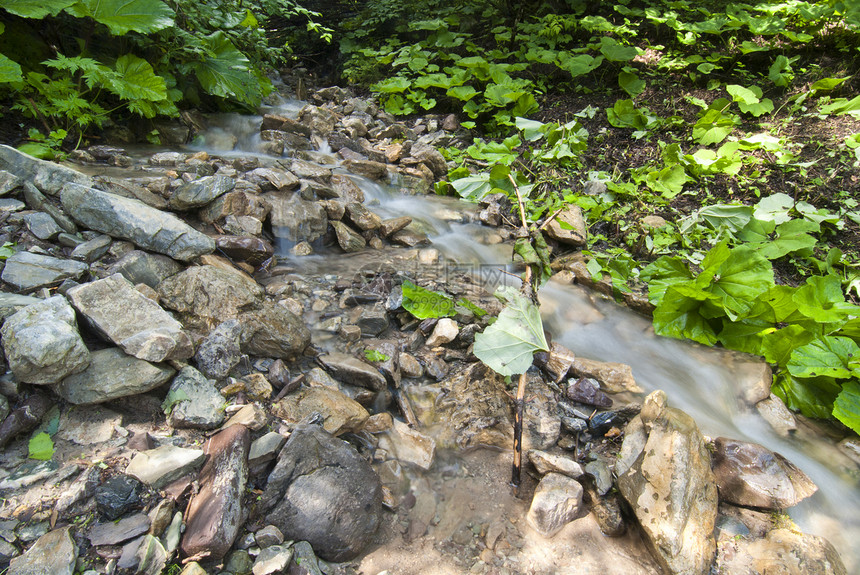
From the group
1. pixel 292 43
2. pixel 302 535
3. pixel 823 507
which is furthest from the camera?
pixel 292 43

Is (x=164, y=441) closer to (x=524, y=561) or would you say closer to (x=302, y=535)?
(x=302, y=535)

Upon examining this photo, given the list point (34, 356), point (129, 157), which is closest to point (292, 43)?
point (129, 157)

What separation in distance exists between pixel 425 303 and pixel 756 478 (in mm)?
2139

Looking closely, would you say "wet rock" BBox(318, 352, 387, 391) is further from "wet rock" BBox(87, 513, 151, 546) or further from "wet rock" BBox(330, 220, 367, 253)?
"wet rock" BBox(330, 220, 367, 253)

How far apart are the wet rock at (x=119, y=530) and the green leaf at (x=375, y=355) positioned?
54.8 inches

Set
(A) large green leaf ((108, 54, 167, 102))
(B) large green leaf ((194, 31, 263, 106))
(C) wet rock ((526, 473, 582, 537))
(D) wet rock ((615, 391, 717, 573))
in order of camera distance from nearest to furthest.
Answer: (D) wet rock ((615, 391, 717, 573)) < (C) wet rock ((526, 473, 582, 537)) < (A) large green leaf ((108, 54, 167, 102)) < (B) large green leaf ((194, 31, 263, 106))

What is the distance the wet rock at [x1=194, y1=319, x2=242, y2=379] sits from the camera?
2.09 m

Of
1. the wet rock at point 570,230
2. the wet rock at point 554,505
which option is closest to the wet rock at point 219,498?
the wet rock at point 554,505

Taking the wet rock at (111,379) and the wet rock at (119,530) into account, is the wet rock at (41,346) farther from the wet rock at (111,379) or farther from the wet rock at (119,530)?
the wet rock at (119,530)

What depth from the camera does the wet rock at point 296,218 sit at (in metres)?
3.74

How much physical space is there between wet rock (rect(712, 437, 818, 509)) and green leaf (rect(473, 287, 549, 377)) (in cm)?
119

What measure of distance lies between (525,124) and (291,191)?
2322 millimetres

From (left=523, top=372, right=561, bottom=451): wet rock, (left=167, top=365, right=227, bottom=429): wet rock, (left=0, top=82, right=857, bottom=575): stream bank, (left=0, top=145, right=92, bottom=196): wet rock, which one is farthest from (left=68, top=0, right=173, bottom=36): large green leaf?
(left=523, top=372, right=561, bottom=451): wet rock

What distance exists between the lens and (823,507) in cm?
222
